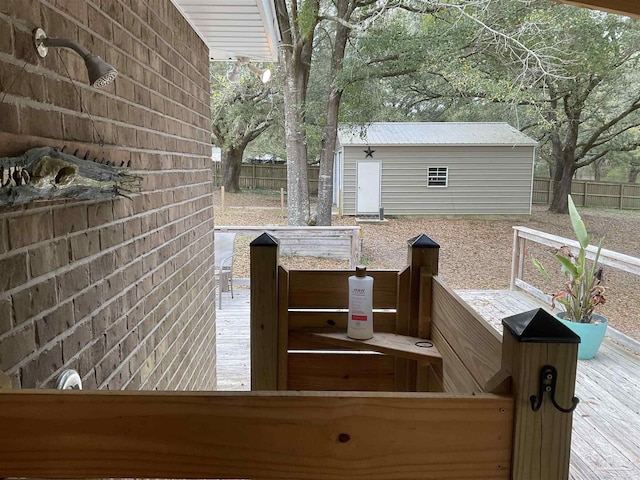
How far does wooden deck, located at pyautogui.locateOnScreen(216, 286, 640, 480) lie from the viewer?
9.21 feet

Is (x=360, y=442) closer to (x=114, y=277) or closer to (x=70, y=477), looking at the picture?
(x=70, y=477)

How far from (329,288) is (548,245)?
195 inches

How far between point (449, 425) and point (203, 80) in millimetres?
2903

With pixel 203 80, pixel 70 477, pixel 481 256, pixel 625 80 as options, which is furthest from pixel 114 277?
pixel 625 80

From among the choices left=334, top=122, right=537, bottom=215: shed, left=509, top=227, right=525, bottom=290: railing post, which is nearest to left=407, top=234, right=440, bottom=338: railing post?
left=509, top=227, right=525, bottom=290: railing post

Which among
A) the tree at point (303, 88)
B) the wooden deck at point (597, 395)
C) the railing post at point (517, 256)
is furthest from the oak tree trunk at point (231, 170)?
the railing post at point (517, 256)

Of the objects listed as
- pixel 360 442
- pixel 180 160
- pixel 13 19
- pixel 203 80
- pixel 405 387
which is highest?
pixel 203 80

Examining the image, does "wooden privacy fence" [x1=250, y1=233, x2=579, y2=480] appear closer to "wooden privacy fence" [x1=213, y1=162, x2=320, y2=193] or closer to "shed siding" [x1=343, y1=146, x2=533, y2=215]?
"shed siding" [x1=343, y1=146, x2=533, y2=215]

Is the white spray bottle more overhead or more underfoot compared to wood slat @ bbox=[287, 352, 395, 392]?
more overhead

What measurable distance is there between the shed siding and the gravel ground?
2.10ft

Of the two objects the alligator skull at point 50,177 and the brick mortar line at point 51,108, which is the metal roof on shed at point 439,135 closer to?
the brick mortar line at point 51,108

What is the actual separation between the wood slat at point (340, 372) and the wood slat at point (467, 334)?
0.34 metres

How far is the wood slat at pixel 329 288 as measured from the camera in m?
1.71

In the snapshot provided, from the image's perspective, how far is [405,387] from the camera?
1.75 m
